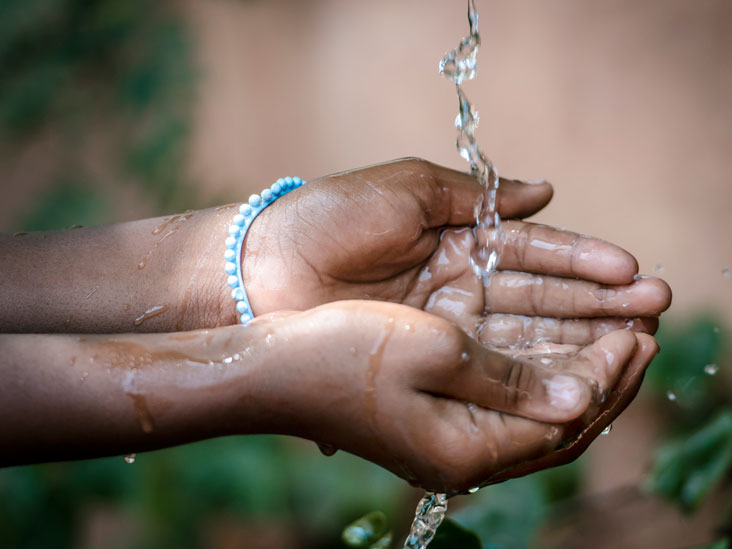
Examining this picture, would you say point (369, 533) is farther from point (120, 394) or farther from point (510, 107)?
point (510, 107)

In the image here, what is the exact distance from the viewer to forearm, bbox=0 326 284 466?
2.88 feet

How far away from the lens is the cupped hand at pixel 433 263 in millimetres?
1233

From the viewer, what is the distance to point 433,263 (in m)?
1.37

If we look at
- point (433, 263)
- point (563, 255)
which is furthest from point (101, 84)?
point (563, 255)

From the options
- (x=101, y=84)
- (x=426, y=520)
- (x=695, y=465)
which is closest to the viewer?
(x=426, y=520)

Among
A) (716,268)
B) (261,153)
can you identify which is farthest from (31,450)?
(261,153)

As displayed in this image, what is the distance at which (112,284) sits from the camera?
4.20ft

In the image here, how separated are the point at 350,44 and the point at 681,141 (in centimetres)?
137

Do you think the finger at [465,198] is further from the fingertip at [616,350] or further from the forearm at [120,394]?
the forearm at [120,394]

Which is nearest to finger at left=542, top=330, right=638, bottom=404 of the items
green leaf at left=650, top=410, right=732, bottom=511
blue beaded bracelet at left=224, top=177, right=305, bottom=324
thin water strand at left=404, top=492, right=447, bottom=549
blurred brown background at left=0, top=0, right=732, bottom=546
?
thin water strand at left=404, top=492, right=447, bottom=549

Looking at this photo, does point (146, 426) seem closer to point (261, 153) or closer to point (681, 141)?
point (681, 141)

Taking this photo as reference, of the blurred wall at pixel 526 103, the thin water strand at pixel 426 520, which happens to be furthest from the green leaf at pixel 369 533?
the blurred wall at pixel 526 103

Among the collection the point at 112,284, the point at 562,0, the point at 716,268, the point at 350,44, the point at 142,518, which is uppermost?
the point at 562,0

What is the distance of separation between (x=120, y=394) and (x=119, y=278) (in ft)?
1.45
